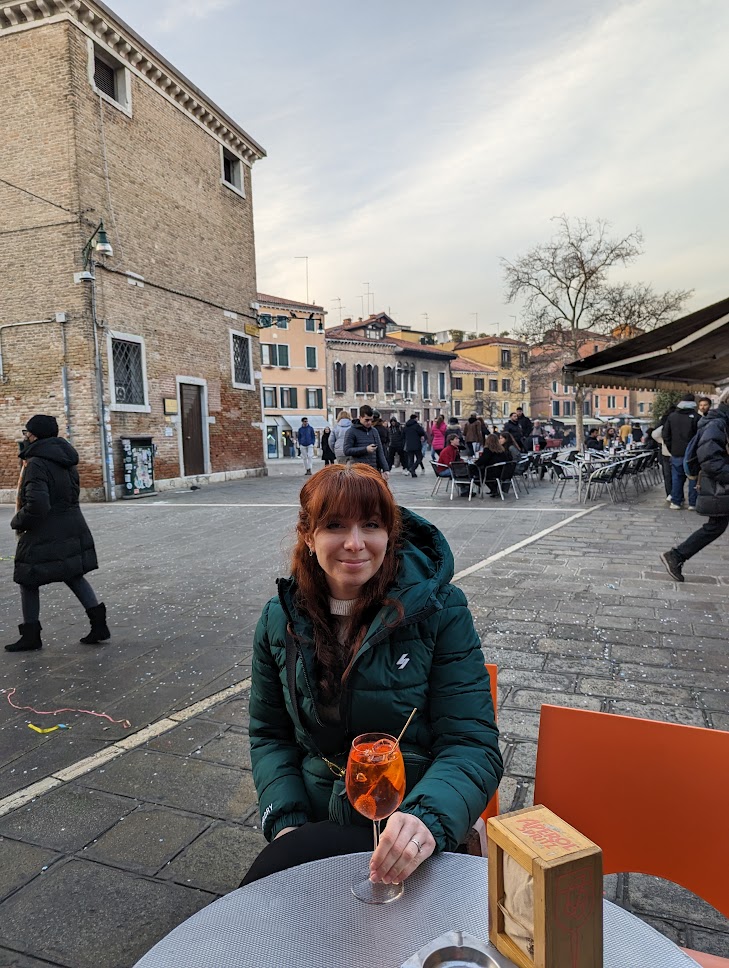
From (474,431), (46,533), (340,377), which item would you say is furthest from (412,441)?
(340,377)

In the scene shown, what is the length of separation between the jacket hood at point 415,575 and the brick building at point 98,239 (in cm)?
1327

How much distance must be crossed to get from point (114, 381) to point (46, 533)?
1095cm

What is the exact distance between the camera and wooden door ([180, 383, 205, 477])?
57.2ft

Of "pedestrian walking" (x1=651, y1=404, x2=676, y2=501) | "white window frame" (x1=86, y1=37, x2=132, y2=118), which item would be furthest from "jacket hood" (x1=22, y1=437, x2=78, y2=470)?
"white window frame" (x1=86, y1=37, x2=132, y2=118)

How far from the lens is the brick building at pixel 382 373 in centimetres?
4744

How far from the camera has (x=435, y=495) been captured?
43.0ft

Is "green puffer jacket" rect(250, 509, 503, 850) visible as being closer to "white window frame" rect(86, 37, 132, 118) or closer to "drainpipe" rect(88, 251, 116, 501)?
"drainpipe" rect(88, 251, 116, 501)

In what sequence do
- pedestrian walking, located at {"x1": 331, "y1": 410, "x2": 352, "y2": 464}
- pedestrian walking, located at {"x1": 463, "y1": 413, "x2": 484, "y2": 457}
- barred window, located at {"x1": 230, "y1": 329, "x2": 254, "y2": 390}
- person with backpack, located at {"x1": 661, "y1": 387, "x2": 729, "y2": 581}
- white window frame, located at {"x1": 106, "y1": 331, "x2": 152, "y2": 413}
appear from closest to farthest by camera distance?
person with backpack, located at {"x1": 661, "y1": 387, "x2": 729, "y2": 581}, pedestrian walking, located at {"x1": 331, "y1": 410, "x2": 352, "y2": 464}, white window frame, located at {"x1": 106, "y1": 331, "x2": 152, "y2": 413}, pedestrian walking, located at {"x1": 463, "y1": 413, "x2": 484, "y2": 457}, barred window, located at {"x1": 230, "y1": 329, "x2": 254, "y2": 390}

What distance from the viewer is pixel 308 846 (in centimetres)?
147

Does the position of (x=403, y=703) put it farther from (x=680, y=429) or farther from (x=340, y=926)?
(x=680, y=429)

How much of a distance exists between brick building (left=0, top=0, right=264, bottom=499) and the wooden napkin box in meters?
14.3

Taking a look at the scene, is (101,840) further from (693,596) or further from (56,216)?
(56,216)

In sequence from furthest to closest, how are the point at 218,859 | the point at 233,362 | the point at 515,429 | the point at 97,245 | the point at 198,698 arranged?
the point at 233,362, the point at 515,429, the point at 97,245, the point at 198,698, the point at 218,859

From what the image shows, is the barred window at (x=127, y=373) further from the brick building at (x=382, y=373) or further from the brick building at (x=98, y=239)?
the brick building at (x=382, y=373)
